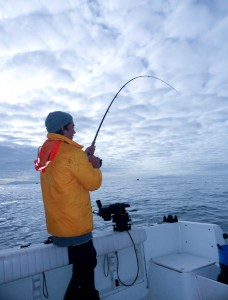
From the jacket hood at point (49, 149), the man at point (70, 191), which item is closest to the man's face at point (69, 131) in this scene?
the man at point (70, 191)

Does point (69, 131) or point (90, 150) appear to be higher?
point (69, 131)

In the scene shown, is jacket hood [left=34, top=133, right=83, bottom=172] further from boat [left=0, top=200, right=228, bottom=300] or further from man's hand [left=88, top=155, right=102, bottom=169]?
boat [left=0, top=200, right=228, bottom=300]

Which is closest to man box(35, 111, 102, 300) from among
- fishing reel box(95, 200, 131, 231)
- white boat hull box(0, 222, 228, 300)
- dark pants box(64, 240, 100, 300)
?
dark pants box(64, 240, 100, 300)

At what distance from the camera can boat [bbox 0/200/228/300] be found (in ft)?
9.16

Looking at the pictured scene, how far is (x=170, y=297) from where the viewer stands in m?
3.52

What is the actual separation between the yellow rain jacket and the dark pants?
25cm

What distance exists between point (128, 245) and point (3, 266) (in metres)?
1.75

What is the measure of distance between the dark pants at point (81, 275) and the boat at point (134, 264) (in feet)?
1.49

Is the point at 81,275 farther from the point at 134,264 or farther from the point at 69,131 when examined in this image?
the point at 134,264

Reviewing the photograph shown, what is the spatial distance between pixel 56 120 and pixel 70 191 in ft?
2.46

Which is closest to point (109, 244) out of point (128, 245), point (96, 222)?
point (128, 245)

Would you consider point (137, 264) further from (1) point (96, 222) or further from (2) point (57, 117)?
(1) point (96, 222)

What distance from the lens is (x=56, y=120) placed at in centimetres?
246

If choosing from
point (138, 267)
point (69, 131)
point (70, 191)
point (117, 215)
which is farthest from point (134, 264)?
point (69, 131)
